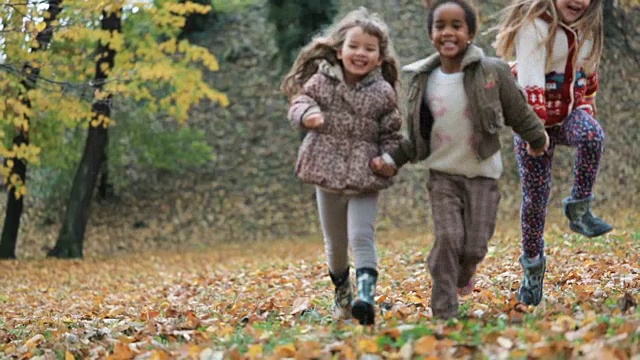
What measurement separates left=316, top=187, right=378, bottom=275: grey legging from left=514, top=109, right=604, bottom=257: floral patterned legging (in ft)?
3.22

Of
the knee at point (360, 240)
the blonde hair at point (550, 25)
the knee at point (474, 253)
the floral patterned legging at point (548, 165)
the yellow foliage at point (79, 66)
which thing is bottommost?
the knee at point (474, 253)

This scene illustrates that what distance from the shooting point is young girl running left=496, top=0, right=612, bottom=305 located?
530cm

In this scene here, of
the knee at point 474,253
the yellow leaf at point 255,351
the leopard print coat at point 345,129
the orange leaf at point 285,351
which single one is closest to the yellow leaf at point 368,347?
the orange leaf at point 285,351

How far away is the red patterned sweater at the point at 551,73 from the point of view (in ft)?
17.1

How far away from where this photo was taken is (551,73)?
212 inches

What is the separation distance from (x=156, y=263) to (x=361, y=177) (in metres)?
11.6

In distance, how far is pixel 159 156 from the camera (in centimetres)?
1986

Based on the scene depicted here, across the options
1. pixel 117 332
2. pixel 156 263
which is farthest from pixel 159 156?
pixel 117 332

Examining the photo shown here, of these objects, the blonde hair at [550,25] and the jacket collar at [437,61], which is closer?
the jacket collar at [437,61]

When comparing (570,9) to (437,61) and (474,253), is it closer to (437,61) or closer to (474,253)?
(437,61)

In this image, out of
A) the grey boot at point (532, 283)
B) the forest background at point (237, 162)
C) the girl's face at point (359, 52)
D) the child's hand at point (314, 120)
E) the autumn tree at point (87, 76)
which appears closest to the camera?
the child's hand at point (314, 120)

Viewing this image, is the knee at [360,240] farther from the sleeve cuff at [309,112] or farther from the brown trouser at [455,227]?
the sleeve cuff at [309,112]

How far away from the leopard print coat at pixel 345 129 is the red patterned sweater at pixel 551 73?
759 millimetres

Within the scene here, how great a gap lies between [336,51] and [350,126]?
0.50 m
